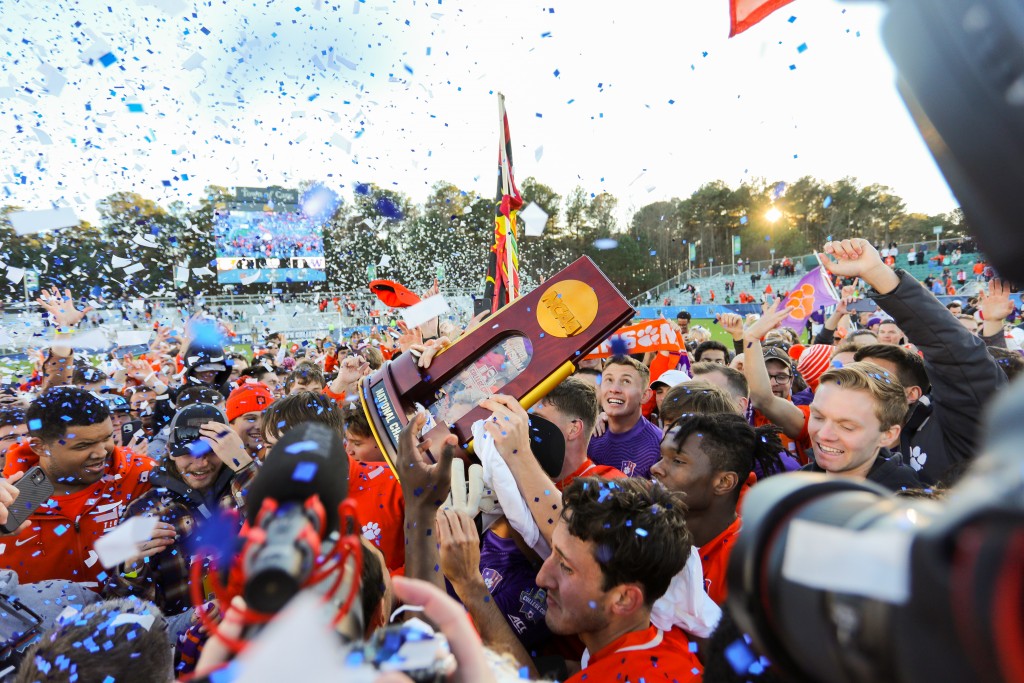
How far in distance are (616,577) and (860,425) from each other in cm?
159

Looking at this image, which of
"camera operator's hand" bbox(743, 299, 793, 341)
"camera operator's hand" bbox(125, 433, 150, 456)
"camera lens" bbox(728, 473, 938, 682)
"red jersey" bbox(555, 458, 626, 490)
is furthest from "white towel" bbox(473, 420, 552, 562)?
"camera operator's hand" bbox(125, 433, 150, 456)

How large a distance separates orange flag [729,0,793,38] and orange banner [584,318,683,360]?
3.69 meters

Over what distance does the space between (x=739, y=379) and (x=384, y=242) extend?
18.0 metres

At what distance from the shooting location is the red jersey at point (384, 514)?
2801mm

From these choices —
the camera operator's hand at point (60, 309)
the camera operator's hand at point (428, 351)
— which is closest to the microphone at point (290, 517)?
the camera operator's hand at point (428, 351)

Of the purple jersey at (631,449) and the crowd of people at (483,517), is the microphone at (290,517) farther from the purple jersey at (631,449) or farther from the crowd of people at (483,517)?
the purple jersey at (631,449)

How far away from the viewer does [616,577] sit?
2.01 meters

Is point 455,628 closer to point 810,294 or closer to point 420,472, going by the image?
point 420,472

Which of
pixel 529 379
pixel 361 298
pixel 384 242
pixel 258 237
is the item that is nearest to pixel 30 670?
pixel 529 379

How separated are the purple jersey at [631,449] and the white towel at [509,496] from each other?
1.48 m

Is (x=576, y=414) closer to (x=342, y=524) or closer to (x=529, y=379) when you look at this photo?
(x=529, y=379)

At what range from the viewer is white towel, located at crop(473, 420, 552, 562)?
8.30 feet

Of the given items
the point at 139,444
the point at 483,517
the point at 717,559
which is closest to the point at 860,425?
the point at 717,559

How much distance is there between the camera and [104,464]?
3293 mm
